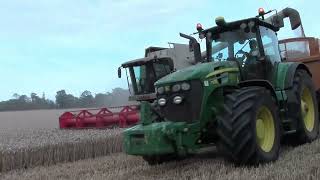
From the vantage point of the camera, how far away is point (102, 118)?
12648 millimetres

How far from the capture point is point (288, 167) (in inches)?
248

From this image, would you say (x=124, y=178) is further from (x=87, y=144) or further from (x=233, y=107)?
(x=87, y=144)

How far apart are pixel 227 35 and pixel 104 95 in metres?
19.2

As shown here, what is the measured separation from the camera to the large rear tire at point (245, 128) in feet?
21.1

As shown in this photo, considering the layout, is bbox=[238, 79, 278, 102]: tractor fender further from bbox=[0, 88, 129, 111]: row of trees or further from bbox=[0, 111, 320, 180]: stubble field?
bbox=[0, 88, 129, 111]: row of trees

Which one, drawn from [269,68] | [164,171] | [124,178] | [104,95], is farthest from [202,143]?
[104,95]

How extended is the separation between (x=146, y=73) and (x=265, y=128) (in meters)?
9.20

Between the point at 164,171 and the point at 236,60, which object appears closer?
the point at 164,171

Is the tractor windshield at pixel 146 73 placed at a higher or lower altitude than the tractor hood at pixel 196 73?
higher

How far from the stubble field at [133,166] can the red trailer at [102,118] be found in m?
1.91

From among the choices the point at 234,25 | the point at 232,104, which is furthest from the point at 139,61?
the point at 232,104

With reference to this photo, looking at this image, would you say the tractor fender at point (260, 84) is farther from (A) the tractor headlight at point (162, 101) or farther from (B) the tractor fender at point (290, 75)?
(A) the tractor headlight at point (162, 101)

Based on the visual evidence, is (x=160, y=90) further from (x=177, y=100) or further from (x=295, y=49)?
(x=295, y=49)

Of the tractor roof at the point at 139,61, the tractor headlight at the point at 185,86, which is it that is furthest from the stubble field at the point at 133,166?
the tractor roof at the point at 139,61
